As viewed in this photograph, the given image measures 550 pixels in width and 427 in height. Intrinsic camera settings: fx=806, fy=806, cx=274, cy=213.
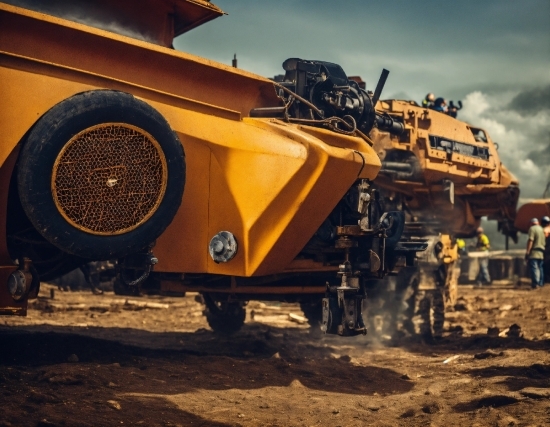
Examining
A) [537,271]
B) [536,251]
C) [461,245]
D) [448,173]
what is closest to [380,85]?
[448,173]

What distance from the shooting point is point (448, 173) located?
12.9 meters

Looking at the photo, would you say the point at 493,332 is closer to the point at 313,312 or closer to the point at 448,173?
the point at 448,173

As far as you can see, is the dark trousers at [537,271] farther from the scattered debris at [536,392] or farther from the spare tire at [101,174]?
the spare tire at [101,174]

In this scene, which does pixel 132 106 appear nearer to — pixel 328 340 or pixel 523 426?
pixel 523 426

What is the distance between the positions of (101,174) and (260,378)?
2.41m

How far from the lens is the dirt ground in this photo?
5.63 metres

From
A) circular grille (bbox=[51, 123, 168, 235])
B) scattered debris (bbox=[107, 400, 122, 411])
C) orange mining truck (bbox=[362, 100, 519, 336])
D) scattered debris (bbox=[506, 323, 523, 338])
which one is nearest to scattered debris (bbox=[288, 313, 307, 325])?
orange mining truck (bbox=[362, 100, 519, 336])

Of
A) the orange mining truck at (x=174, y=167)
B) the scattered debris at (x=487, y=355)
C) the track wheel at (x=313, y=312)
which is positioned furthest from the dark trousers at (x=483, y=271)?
the orange mining truck at (x=174, y=167)

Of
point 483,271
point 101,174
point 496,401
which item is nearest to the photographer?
point 101,174

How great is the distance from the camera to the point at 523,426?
555 centimetres

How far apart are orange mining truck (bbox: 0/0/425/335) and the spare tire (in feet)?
0.03

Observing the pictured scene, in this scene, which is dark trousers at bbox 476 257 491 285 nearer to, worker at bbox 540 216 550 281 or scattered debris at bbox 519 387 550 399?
worker at bbox 540 216 550 281

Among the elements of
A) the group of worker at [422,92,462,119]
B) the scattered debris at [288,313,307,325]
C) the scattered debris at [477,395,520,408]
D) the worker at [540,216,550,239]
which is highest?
the group of worker at [422,92,462,119]

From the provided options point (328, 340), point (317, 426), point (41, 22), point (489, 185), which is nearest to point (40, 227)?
point (41, 22)
